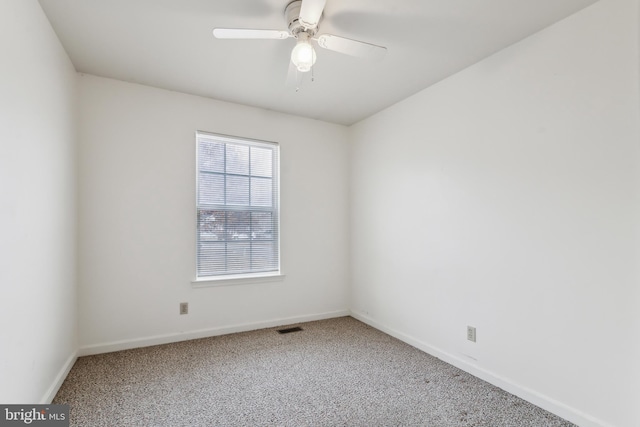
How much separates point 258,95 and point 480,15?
6.85ft

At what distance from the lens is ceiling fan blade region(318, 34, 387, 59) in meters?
1.88

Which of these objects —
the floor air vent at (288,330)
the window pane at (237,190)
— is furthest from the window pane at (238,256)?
the floor air vent at (288,330)

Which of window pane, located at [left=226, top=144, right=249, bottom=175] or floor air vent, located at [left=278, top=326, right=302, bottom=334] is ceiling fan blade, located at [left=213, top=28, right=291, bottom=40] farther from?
floor air vent, located at [left=278, top=326, right=302, bottom=334]

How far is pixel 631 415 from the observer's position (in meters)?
1.67

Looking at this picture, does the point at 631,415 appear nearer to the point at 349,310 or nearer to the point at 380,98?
the point at 349,310

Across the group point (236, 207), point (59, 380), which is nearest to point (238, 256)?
point (236, 207)

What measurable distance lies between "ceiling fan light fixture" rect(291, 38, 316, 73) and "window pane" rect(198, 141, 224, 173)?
173 cm

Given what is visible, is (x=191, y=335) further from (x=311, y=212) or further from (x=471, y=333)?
(x=471, y=333)

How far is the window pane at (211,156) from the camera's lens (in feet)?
10.9

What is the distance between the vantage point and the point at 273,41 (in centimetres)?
226

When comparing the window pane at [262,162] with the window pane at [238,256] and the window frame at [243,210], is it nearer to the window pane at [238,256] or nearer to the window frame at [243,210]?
the window frame at [243,210]

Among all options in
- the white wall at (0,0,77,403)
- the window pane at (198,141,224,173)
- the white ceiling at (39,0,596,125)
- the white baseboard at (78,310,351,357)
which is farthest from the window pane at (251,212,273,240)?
the white wall at (0,0,77,403)

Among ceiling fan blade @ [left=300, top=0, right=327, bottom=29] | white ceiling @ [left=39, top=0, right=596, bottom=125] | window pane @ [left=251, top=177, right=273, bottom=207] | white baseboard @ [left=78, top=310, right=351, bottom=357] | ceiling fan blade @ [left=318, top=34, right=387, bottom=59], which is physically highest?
white ceiling @ [left=39, top=0, right=596, bottom=125]

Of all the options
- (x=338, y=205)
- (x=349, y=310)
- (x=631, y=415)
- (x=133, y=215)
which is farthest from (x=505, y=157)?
(x=133, y=215)
